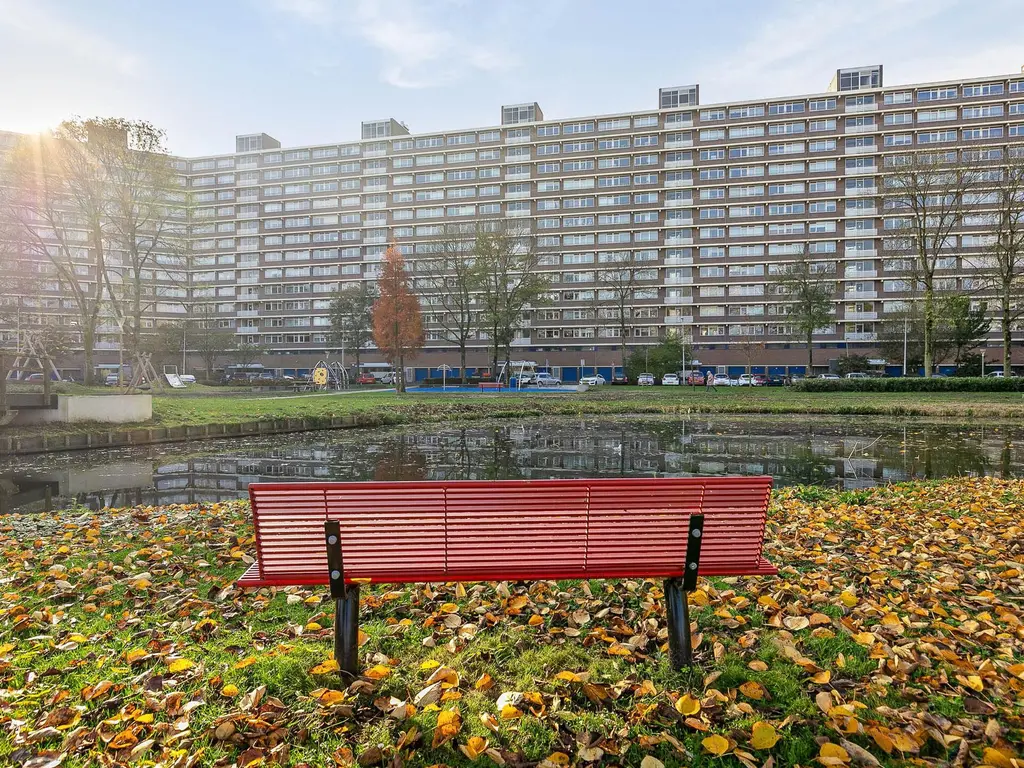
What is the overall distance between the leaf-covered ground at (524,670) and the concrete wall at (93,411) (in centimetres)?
1485

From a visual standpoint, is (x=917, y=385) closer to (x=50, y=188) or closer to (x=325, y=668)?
(x=325, y=668)

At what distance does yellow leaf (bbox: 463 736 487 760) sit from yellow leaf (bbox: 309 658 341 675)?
0.99m

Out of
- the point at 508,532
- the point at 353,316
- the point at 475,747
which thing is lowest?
→ the point at 475,747

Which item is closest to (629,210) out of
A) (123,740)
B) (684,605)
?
(684,605)

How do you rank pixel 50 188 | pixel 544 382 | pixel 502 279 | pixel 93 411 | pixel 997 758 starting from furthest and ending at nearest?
pixel 544 382 < pixel 502 279 < pixel 50 188 < pixel 93 411 < pixel 997 758

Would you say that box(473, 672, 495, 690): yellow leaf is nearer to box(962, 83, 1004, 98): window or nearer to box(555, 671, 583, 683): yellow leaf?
box(555, 671, 583, 683): yellow leaf

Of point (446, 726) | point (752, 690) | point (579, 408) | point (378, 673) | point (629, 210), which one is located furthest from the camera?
point (629, 210)

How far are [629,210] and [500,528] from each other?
81157mm

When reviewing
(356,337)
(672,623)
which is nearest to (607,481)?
(672,623)

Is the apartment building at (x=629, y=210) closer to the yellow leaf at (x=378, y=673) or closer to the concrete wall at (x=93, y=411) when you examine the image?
the concrete wall at (x=93, y=411)

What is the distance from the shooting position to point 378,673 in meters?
3.45

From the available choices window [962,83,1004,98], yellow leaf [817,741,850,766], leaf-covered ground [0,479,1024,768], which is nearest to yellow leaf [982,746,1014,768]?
leaf-covered ground [0,479,1024,768]

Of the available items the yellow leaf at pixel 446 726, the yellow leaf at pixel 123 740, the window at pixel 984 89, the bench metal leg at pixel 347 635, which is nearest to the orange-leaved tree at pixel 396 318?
the bench metal leg at pixel 347 635

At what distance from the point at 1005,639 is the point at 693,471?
931 cm
